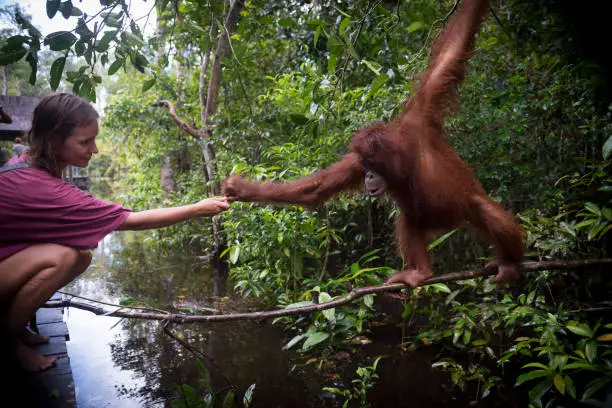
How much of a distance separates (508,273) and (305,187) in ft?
4.14

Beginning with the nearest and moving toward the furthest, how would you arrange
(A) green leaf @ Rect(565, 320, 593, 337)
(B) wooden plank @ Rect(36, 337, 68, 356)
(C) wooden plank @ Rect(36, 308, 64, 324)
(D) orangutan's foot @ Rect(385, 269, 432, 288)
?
1. (A) green leaf @ Rect(565, 320, 593, 337)
2. (D) orangutan's foot @ Rect(385, 269, 432, 288)
3. (B) wooden plank @ Rect(36, 337, 68, 356)
4. (C) wooden plank @ Rect(36, 308, 64, 324)

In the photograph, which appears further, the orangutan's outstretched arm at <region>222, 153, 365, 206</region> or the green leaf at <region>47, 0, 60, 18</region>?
the orangutan's outstretched arm at <region>222, 153, 365, 206</region>

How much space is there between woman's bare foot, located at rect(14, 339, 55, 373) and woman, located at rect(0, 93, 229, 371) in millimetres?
340

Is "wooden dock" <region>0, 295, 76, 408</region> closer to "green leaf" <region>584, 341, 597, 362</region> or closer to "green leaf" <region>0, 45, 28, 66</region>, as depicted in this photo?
"green leaf" <region>0, 45, 28, 66</region>

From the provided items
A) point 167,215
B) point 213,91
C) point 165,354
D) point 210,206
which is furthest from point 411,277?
point 213,91

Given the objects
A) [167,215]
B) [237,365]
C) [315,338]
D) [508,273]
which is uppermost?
[167,215]

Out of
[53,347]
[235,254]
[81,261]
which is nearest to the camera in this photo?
[81,261]

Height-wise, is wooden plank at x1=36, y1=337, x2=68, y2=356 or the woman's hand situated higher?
the woman's hand

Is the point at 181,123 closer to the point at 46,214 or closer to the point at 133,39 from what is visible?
the point at 133,39

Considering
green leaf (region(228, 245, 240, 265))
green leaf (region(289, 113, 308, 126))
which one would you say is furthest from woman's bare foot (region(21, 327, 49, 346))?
green leaf (region(289, 113, 308, 126))

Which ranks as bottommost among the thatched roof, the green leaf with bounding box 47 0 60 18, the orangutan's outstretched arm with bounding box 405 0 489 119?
the orangutan's outstretched arm with bounding box 405 0 489 119

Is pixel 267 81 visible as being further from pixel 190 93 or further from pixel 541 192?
pixel 541 192

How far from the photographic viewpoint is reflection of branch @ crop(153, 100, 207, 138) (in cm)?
522

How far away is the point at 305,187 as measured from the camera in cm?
248
